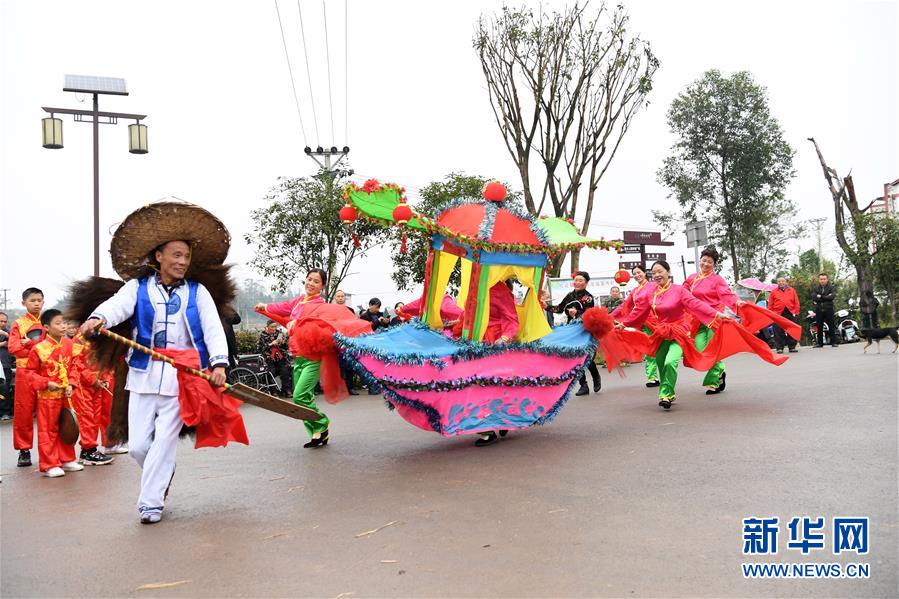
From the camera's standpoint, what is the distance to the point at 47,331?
299 inches

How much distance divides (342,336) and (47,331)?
3.06 m

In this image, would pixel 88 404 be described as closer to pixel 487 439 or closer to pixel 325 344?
pixel 325 344

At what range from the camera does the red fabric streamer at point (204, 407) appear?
5305 millimetres

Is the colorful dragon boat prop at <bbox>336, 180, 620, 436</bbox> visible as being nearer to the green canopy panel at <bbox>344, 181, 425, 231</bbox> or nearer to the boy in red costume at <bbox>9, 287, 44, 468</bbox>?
the green canopy panel at <bbox>344, 181, 425, 231</bbox>

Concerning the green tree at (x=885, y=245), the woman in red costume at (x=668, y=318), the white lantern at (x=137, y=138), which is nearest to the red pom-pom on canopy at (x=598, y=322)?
the woman in red costume at (x=668, y=318)

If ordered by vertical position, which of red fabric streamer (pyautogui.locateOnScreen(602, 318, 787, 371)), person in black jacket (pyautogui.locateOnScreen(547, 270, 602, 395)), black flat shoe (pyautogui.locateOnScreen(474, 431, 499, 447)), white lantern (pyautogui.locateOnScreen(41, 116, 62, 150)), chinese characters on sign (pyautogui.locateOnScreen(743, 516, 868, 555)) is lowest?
black flat shoe (pyautogui.locateOnScreen(474, 431, 499, 447))

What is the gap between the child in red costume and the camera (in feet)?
25.8

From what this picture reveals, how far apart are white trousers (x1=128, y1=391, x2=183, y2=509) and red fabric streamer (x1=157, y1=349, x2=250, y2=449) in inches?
4.1

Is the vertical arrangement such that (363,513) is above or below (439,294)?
below

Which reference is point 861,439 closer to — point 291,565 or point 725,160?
point 291,565

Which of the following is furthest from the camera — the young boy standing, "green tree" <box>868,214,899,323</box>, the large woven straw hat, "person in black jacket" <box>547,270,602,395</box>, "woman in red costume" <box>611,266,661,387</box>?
"green tree" <box>868,214,899,323</box>

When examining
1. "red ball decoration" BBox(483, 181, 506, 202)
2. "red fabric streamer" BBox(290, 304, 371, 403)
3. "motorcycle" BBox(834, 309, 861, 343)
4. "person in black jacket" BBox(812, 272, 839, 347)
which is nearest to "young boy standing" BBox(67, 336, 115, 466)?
"red fabric streamer" BBox(290, 304, 371, 403)

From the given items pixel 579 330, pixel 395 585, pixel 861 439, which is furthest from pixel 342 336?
pixel 861 439

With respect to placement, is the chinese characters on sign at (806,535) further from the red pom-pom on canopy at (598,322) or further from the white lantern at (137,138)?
the white lantern at (137,138)
